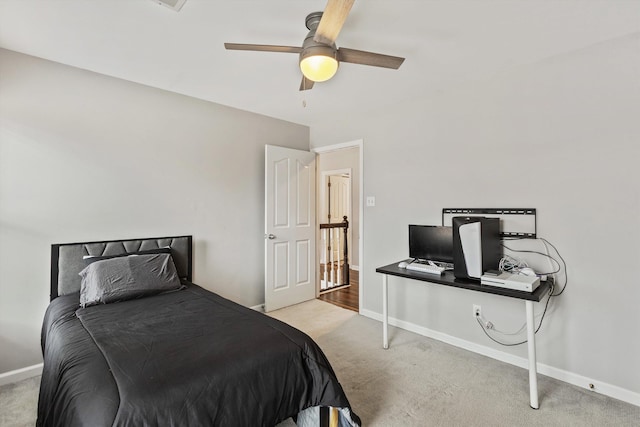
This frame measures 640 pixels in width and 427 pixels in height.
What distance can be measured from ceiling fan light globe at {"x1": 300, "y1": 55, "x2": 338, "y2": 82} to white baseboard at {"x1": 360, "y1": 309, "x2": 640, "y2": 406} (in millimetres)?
2603

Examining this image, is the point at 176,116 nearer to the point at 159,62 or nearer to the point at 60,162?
the point at 159,62

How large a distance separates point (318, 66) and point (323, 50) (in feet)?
Answer: 0.28

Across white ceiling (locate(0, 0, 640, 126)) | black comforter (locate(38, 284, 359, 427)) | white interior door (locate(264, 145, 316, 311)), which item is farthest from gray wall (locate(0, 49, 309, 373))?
black comforter (locate(38, 284, 359, 427))

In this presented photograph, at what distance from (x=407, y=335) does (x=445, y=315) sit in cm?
44

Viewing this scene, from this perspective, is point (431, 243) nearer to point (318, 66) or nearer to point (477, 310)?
point (477, 310)

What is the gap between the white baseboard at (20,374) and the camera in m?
2.22

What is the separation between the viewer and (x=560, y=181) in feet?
7.52

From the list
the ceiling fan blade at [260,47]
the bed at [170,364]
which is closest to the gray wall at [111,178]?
the bed at [170,364]

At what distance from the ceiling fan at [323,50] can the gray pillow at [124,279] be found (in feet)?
5.85

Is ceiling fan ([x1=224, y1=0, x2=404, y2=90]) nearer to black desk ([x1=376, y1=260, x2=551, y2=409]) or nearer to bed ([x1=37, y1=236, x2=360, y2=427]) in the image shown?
bed ([x1=37, y1=236, x2=360, y2=427])

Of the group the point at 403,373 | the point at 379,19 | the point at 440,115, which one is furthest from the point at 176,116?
the point at 403,373

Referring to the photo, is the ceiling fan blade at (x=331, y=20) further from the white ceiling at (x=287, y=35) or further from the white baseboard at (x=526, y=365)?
the white baseboard at (x=526, y=365)

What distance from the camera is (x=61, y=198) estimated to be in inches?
95.9

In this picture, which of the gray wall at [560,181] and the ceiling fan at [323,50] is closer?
the ceiling fan at [323,50]
